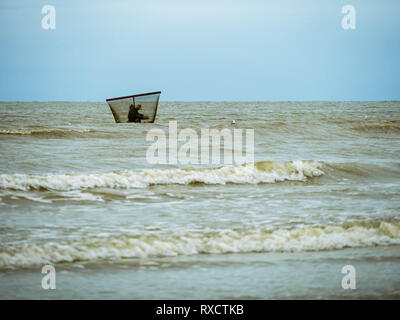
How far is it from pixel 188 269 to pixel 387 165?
9615 millimetres

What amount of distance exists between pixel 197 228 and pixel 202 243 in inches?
28.5

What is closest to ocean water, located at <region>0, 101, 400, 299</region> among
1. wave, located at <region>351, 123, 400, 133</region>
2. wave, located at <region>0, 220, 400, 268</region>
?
wave, located at <region>0, 220, 400, 268</region>

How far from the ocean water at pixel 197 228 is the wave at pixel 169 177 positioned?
4 centimetres

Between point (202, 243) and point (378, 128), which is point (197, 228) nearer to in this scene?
point (202, 243)

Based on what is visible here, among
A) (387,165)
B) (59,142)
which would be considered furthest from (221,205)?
(59,142)

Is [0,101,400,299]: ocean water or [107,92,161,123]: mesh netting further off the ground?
[107,92,161,123]: mesh netting

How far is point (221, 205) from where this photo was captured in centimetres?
849

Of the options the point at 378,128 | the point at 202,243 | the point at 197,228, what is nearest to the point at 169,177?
the point at 197,228

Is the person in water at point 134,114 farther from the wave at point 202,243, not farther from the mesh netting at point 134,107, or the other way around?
the wave at point 202,243

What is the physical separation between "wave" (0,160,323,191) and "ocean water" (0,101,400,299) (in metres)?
0.04

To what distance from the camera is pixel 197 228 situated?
676 cm

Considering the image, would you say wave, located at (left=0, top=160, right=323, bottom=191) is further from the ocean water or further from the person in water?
the person in water

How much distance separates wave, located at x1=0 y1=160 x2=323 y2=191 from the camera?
1017cm
